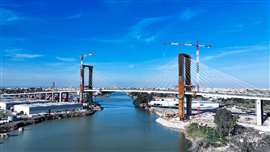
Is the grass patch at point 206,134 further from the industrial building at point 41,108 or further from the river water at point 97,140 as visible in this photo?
the industrial building at point 41,108

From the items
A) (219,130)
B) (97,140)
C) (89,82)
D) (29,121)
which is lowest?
(97,140)

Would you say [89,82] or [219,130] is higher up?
[89,82]

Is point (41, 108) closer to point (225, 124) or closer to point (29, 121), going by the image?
point (29, 121)

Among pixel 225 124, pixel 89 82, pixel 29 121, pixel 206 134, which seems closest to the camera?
pixel 225 124

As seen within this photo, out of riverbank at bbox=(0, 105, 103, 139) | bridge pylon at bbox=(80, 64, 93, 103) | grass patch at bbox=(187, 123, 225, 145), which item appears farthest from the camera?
bridge pylon at bbox=(80, 64, 93, 103)

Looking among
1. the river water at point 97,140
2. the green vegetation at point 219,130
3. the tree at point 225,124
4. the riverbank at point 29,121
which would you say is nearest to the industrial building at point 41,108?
the riverbank at point 29,121

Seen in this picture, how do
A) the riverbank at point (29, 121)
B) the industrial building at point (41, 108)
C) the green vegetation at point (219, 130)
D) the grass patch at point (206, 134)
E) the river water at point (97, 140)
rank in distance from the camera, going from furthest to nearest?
1. the industrial building at point (41, 108)
2. the riverbank at point (29, 121)
3. the green vegetation at point (219, 130)
4. the river water at point (97, 140)
5. the grass patch at point (206, 134)

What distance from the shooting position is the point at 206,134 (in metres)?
7.05

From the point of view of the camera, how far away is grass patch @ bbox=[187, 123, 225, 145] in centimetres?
613

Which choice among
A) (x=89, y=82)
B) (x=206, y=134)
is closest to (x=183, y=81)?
(x=206, y=134)

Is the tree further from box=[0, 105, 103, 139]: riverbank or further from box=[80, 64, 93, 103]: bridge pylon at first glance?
box=[80, 64, 93, 103]: bridge pylon

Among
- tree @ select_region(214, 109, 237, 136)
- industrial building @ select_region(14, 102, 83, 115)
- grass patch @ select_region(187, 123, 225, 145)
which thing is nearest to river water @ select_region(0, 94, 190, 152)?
grass patch @ select_region(187, 123, 225, 145)

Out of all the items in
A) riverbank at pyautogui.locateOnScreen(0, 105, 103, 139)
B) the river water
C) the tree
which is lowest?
the river water

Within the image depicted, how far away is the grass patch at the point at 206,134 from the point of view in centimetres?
613
